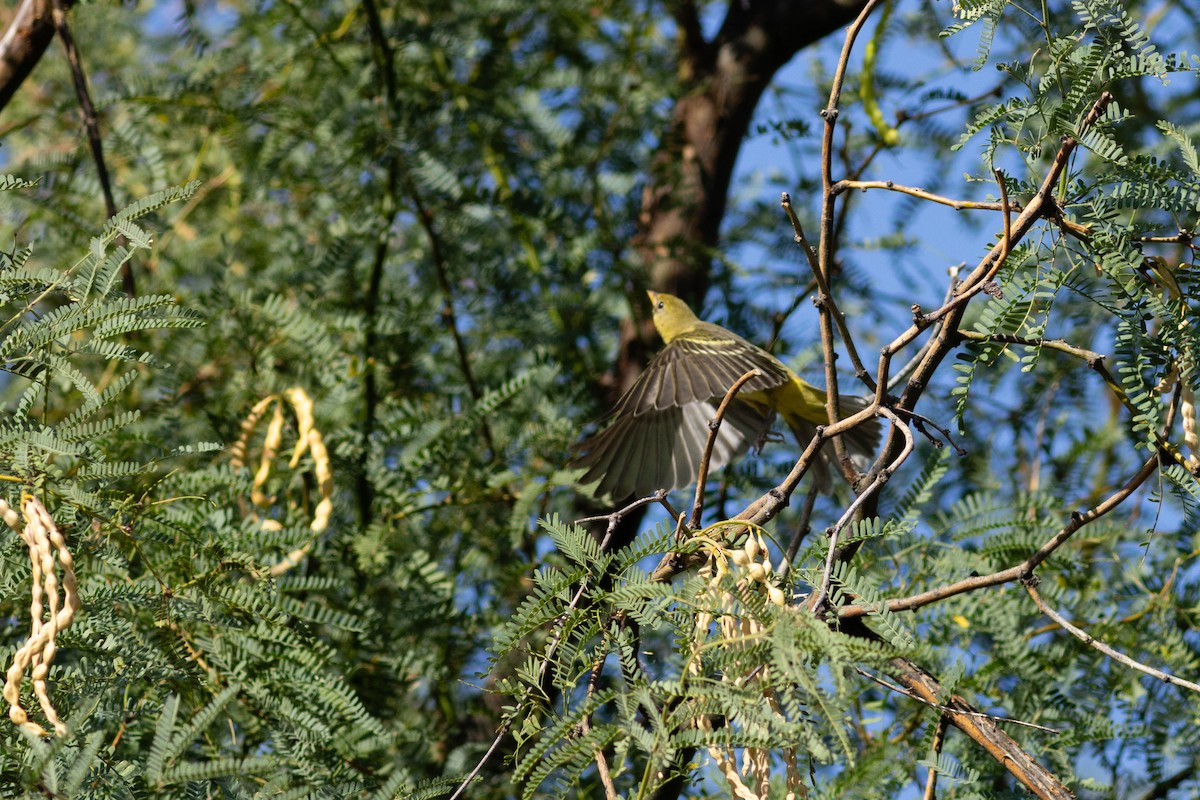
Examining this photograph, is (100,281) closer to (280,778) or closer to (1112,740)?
(280,778)

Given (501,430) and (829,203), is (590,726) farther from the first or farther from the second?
(501,430)

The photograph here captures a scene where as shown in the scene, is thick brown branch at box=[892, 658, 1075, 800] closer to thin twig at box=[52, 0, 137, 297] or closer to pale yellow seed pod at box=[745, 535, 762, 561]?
pale yellow seed pod at box=[745, 535, 762, 561]

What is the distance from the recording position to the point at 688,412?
3.62m

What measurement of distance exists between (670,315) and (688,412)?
1.27ft

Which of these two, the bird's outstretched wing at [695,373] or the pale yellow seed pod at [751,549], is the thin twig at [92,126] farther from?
the pale yellow seed pod at [751,549]

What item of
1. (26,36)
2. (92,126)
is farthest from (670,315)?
(26,36)

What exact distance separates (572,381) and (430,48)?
1207mm

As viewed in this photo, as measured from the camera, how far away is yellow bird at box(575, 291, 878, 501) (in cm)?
299

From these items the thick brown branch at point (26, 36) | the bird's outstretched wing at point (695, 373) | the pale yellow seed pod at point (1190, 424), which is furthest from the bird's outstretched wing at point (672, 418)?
the thick brown branch at point (26, 36)

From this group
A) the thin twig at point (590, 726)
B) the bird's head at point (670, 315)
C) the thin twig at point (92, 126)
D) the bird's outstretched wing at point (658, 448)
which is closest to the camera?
the thin twig at point (590, 726)

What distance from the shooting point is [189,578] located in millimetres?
2127

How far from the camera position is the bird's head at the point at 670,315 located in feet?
12.4

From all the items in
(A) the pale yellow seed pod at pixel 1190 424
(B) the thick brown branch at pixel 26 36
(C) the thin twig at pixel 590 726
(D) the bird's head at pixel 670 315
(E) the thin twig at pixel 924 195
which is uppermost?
(D) the bird's head at pixel 670 315

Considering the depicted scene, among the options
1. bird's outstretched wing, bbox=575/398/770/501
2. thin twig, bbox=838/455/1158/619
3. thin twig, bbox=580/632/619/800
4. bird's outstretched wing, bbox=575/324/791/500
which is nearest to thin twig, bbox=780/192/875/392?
thin twig, bbox=838/455/1158/619
